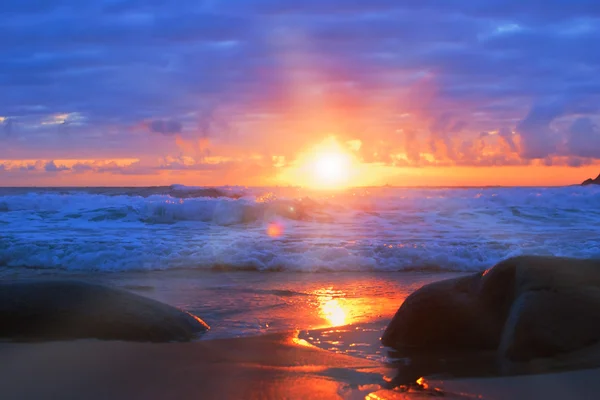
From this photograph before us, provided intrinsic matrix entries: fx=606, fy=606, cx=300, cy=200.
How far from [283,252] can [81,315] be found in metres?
6.89

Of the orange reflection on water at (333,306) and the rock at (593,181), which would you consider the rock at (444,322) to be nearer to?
the orange reflection on water at (333,306)

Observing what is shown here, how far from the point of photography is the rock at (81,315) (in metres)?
4.95

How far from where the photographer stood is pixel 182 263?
11297 mm

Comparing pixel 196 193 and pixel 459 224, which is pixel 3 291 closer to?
pixel 459 224

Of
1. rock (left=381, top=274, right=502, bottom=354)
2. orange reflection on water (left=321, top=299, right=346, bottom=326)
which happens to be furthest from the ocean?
rock (left=381, top=274, right=502, bottom=354)

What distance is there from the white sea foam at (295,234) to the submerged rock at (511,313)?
566 centimetres

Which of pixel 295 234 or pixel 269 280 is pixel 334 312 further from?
pixel 295 234

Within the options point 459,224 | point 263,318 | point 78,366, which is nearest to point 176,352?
point 78,366

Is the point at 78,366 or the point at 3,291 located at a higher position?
the point at 3,291

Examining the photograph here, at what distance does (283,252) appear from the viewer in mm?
11781

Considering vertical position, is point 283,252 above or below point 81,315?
below

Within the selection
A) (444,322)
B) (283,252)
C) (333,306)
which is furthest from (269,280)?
(444,322)

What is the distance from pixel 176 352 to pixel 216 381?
0.87m

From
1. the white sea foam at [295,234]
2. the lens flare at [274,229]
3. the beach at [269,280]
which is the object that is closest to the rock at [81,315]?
the beach at [269,280]
